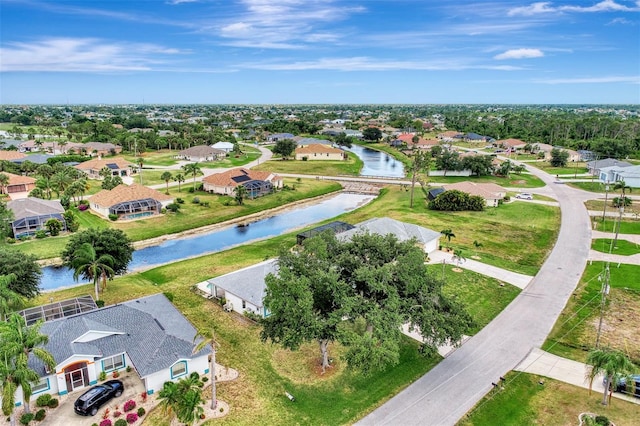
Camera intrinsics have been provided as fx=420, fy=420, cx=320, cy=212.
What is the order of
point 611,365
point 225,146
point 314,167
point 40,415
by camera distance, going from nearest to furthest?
point 611,365, point 40,415, point 314,167, point 225,146

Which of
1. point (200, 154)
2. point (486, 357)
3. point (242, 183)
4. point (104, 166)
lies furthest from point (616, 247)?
point (200, 154)

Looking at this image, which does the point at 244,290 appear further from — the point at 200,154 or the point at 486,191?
the point at 200,154

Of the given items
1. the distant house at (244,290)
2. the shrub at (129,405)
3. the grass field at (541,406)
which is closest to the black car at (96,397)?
the shrub at (129,405)

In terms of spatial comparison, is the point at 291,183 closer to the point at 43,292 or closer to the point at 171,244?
the point at 171,244

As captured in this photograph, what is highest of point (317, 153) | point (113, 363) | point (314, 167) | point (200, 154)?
point (200, 154)

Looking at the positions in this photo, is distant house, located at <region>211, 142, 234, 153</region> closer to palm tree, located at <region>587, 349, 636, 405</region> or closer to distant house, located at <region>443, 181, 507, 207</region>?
distant house, located at <region>443, 181, 507, 207</region>

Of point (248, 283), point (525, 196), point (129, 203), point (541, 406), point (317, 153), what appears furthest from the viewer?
point (317, 153)

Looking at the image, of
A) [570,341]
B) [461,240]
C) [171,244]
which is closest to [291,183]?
[171,244]

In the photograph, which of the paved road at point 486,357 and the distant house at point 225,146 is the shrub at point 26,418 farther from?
the distant house at point 225,146
